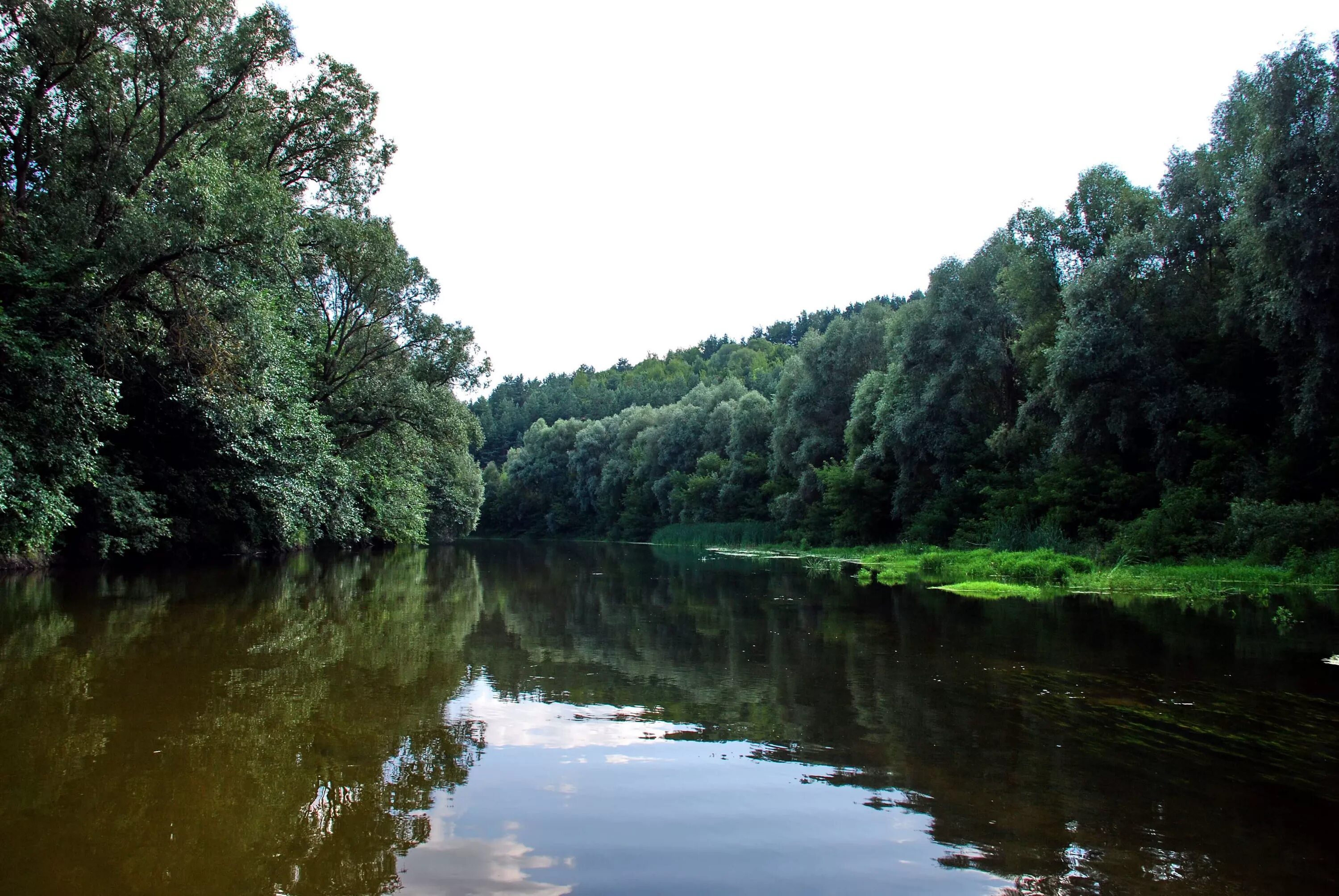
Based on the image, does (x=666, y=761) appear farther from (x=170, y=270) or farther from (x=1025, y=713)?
(x=170, y=270)

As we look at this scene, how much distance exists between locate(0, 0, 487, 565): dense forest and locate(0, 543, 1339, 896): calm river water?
6.19m

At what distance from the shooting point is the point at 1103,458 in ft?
92.2

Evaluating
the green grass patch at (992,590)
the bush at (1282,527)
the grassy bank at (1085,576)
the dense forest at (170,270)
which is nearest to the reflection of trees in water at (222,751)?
the dense forest at (170,270)

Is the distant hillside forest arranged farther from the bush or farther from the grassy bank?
the grassy bank

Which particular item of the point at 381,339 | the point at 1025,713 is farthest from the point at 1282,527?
the point at 381,339

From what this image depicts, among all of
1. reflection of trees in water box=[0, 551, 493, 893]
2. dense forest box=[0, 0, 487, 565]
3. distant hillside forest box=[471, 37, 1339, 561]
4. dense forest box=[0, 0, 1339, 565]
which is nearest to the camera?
reflection of trees in water box=[0, 551, 493, 893]

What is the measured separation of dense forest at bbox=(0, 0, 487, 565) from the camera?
51.1 ft

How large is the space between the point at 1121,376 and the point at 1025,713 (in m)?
23.6

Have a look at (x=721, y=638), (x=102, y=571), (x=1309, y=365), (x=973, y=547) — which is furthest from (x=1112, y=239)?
(x=102, y=571)

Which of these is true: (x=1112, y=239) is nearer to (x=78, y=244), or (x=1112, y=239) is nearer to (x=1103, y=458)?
(x=1103, y=458)

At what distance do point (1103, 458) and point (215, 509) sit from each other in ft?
96.3

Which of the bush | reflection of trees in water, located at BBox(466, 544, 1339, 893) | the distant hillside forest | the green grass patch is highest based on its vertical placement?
the distant hillside forest

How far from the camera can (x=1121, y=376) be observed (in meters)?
26.8

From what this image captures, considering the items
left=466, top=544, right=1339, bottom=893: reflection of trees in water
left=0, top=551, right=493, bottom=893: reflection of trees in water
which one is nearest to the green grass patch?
left=466, top=544, right=1339, bottom=893: reflection of trees in water
